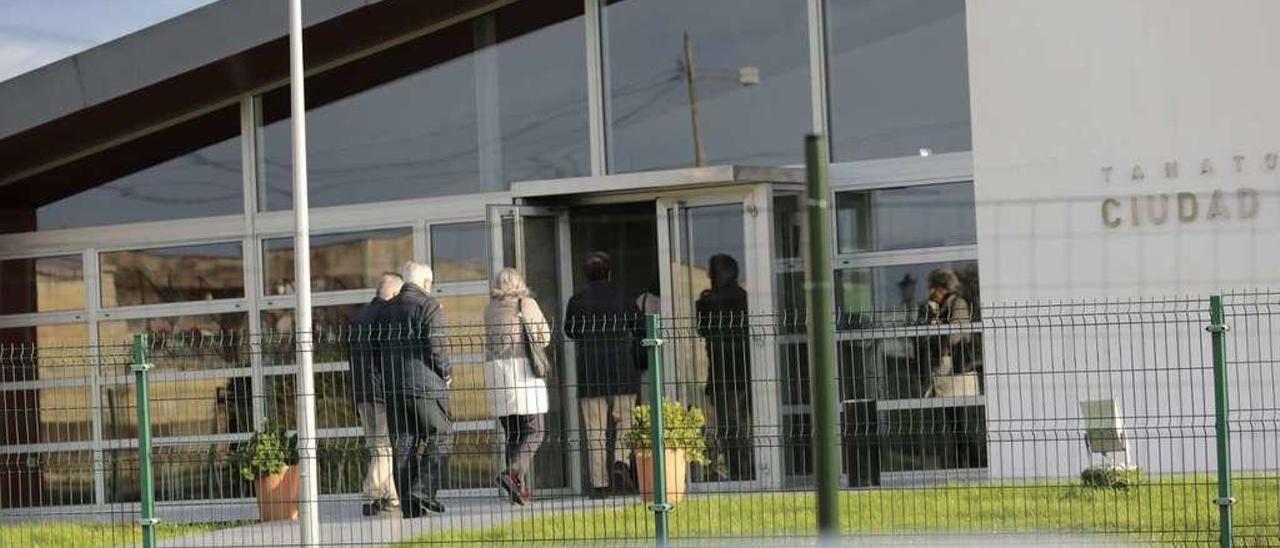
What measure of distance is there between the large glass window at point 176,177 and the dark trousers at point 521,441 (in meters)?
5.46

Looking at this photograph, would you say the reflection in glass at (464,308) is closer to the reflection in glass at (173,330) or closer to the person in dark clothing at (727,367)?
the reflection in glass at (173,330)

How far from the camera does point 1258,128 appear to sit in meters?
15.2

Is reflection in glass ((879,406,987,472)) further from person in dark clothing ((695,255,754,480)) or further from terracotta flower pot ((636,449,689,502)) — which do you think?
terracotta flower pot ((636,449,689,502))

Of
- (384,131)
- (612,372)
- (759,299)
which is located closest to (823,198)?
(612,372)

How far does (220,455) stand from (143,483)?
6.92 feet

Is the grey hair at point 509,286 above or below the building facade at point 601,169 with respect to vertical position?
below

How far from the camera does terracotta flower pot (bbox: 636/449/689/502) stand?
13141mm

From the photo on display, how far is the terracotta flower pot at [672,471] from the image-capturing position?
13.1 m

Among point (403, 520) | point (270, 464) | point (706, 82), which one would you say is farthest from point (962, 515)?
point (706, 82)

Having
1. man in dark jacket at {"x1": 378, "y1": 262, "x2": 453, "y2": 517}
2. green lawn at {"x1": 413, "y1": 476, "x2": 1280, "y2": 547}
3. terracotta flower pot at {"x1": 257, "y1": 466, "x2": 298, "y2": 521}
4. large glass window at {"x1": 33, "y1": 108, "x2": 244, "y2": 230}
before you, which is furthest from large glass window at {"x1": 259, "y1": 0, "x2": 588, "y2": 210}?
green lawn at {"x1": 413, "y1": 476, "x2": 1280, "y2": 547}

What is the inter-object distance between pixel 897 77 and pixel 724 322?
233cm

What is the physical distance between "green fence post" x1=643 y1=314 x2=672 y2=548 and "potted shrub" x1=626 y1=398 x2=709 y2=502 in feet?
3.91

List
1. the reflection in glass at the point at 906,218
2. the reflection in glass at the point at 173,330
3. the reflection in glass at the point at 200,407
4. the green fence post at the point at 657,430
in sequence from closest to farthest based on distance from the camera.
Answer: the green fence post at the point at 657,430 → the reflection in glass at the point at 200,407 → the reflection in glass at the point at 906,218 → the reflection in glass at the point at 173,330

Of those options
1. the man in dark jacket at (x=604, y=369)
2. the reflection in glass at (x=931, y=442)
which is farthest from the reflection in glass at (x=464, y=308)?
the reflection in glass at (x=931, y=442)
